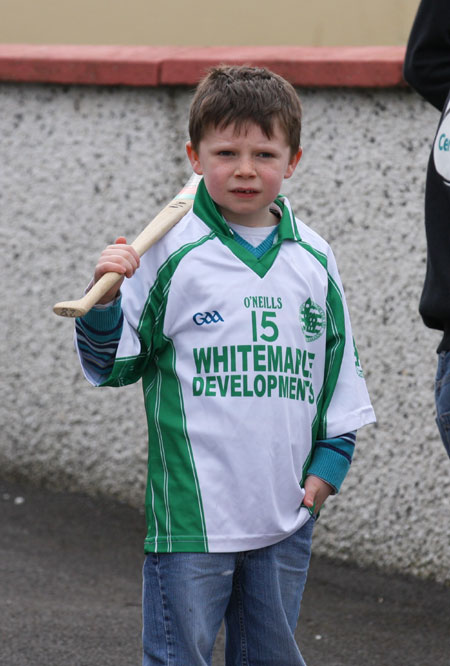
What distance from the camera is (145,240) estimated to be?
93.7 inches

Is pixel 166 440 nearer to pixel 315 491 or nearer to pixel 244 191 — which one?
pixel 315 491

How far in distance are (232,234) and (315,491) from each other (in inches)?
21.5

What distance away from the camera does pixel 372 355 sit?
4.44m

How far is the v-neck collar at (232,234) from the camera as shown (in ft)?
7.99

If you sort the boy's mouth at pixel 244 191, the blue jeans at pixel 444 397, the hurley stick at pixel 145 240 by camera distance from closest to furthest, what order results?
the hurley stick at pixel 145 240 → the boy's mouth at pixel 244 191 → the blue jeans at pixel 444 397

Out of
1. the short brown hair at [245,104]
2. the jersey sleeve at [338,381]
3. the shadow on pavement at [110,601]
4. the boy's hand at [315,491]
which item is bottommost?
the shadow on pavement at [110,601]

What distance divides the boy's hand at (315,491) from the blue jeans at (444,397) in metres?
0.33

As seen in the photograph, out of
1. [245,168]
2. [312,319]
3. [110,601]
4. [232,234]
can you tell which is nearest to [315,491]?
[312,319]

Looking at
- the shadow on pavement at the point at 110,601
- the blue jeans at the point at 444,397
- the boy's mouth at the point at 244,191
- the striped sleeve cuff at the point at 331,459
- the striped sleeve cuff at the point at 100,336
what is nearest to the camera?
the striped sleeve cuff at the point at 100,336

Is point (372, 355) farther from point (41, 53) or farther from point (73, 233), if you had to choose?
point (41, 53)

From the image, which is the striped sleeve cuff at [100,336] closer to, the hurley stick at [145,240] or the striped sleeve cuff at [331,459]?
the hurley stick at [145,240]

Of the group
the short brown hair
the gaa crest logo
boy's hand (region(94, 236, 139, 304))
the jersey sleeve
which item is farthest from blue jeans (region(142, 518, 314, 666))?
the short brown hair

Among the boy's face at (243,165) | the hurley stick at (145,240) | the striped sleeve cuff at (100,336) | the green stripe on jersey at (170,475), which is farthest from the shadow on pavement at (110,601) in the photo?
the boy's face at (243,165)

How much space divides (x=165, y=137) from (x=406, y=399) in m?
1.41
